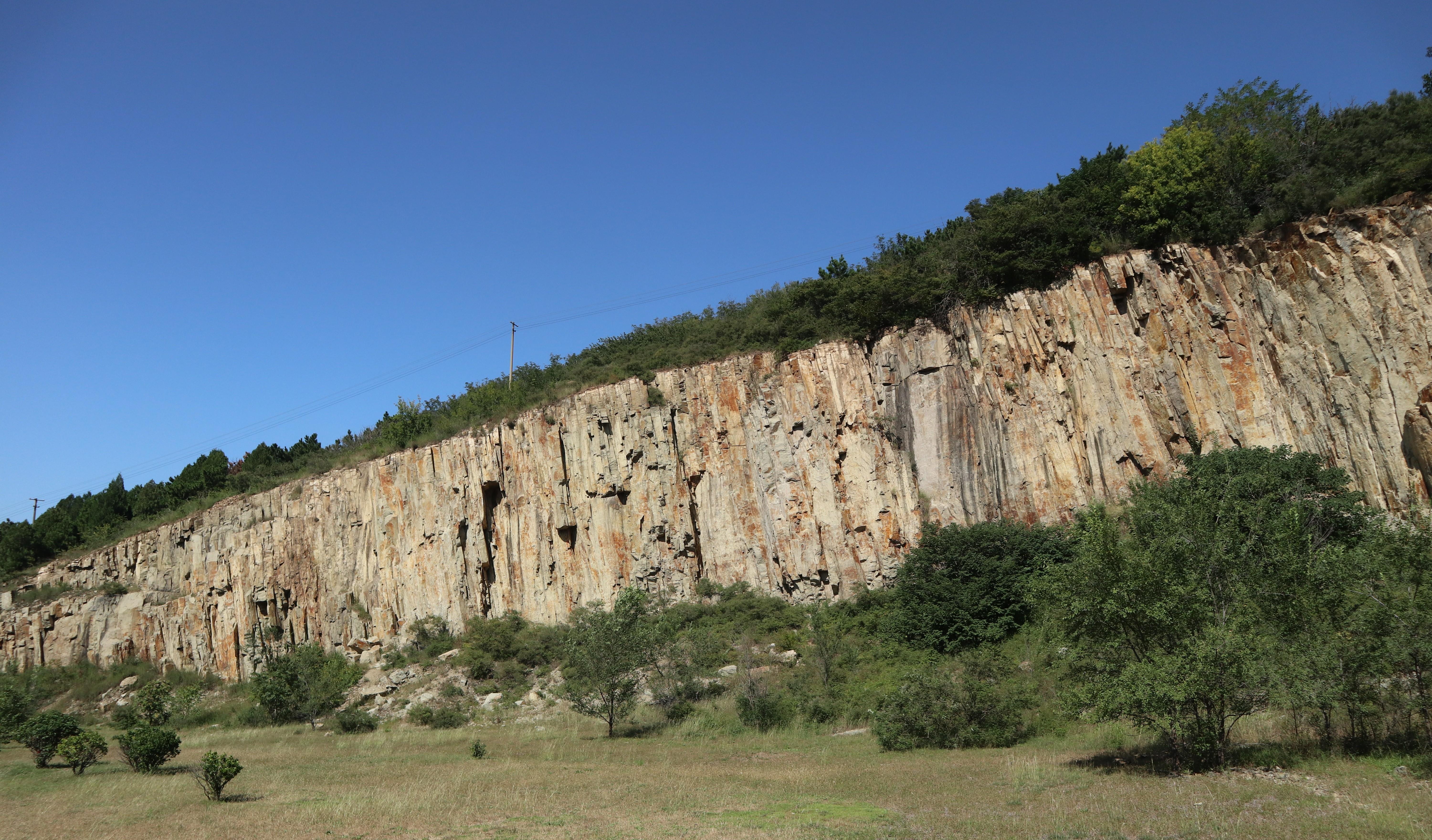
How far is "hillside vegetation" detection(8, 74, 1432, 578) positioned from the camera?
94.6 feet

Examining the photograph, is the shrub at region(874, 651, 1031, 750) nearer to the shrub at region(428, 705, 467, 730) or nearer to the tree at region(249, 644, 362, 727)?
the shrub at region(428, 705, 467, 730)

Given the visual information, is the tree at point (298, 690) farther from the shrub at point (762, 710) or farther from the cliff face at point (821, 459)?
the shrub at point (762, 710)

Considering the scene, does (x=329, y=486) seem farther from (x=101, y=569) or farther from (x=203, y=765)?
(x=203, y=765)

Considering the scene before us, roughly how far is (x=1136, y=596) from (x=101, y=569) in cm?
5764

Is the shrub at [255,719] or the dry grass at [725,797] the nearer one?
the dry grass at [725,797]

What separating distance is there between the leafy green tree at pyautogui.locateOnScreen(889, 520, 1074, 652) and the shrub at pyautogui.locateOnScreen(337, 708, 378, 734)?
20960 mm

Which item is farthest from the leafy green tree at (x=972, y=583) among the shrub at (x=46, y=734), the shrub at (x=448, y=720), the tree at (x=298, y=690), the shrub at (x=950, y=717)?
the shrub at (x=46, y=734)

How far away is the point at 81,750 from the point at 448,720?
1183 cm

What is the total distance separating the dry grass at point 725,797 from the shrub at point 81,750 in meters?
0.48

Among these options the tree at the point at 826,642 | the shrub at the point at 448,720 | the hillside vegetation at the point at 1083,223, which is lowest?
the shrub at the point at 448,720

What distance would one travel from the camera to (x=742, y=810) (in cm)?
1555

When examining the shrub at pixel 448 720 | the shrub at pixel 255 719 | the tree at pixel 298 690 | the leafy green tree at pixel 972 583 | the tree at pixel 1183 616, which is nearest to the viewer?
the tree at pixel 1183 616

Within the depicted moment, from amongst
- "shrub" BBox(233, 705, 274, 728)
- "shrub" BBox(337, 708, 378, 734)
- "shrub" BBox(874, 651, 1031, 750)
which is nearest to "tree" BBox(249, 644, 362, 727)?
"shrub" BBox(233, 705, 274, 728)

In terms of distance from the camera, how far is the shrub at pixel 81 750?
Answer: 22.4 metres
